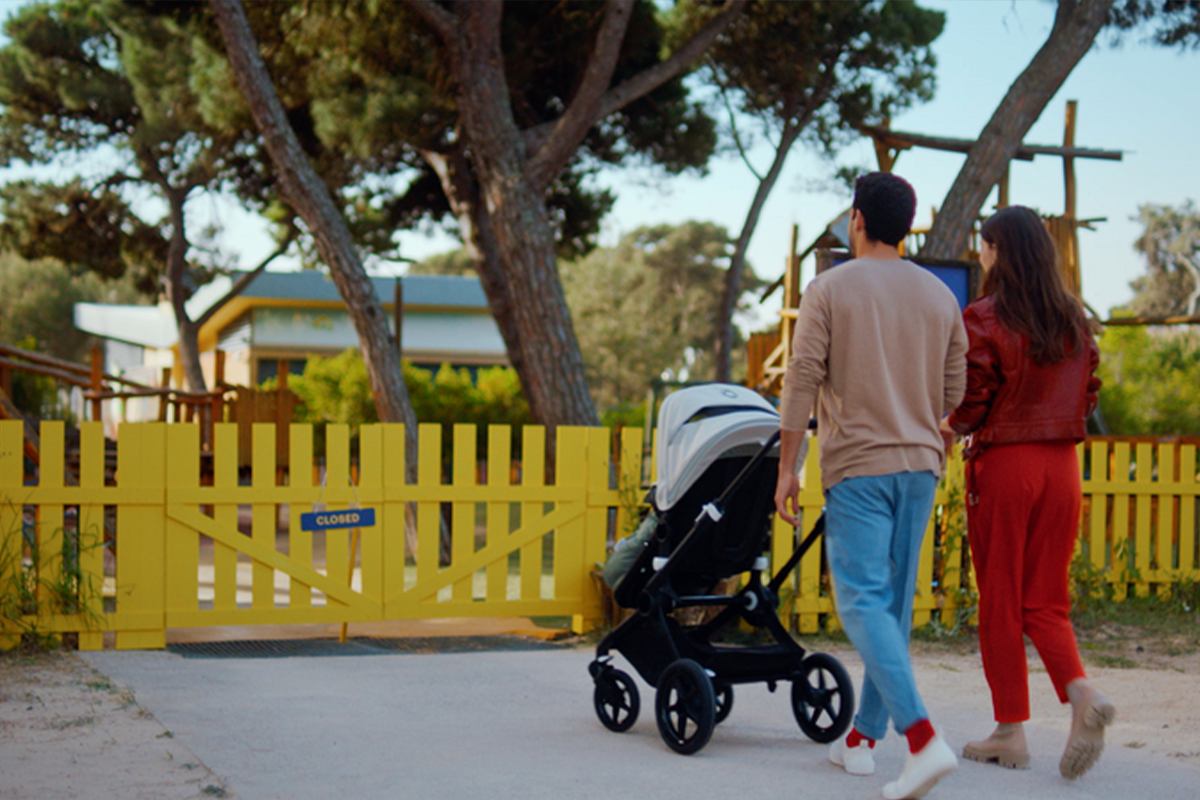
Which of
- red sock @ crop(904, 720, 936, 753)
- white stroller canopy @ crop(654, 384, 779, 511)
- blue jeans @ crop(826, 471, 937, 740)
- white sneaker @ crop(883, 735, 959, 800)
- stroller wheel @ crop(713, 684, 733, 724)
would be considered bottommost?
stroller wheel @ crop(713, 684, 733, 724)

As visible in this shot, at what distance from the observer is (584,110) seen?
10273mm

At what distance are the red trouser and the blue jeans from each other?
0.35m

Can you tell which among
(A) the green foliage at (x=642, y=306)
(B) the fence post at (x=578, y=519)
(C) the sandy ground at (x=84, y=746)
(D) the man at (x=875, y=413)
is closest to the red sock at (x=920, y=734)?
(D) the man at (x=875, y=413)

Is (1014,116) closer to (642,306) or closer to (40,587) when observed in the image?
(40,587)

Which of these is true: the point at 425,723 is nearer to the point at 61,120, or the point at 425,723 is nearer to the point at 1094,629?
the point at 1094,629

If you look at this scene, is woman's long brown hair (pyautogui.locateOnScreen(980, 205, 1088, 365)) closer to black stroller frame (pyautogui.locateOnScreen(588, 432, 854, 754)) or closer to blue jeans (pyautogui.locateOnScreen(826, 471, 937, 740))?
blue jeans (pyautogui.locateOnScreen(826, 471, 937, 740))

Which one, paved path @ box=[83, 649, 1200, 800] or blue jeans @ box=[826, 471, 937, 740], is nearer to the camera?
blue jeans @ box=[826, 471, 937, 740]

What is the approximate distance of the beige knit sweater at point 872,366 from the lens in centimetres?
326

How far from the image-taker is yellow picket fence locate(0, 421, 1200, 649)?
5.38m

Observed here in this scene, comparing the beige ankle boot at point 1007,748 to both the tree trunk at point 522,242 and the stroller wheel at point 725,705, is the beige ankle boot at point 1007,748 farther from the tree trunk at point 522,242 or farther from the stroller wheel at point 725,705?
the tree trunk at point 522,242

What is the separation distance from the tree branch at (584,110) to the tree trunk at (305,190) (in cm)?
180

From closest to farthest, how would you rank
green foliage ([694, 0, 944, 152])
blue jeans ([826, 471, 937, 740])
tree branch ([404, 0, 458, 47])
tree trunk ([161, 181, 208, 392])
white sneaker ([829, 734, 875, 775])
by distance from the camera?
blue jeans ([826, 471, 937, 740]), white sneaker ([829, 734, 875, 775]), tree branch ([404, 0, 458, 47]), green foliage ([694, 0, 944, 152]), tree trunk ([161, 181, 208, 392])

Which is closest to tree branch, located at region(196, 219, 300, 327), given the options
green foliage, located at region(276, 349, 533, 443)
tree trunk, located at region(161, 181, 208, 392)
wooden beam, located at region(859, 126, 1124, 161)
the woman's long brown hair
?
tree trunk, located at region(161, 181, 208, 392)

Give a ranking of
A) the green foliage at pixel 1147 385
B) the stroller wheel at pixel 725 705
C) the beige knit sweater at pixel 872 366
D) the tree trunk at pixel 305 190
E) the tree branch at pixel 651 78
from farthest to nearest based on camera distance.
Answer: the green foliage at pixel 1147 385
the tree branch at pixel 651 78
the tree trunk at pixel 305 190
the stroller wheel at pixel 725 705
the beige knit sweater at pixel 872 366
